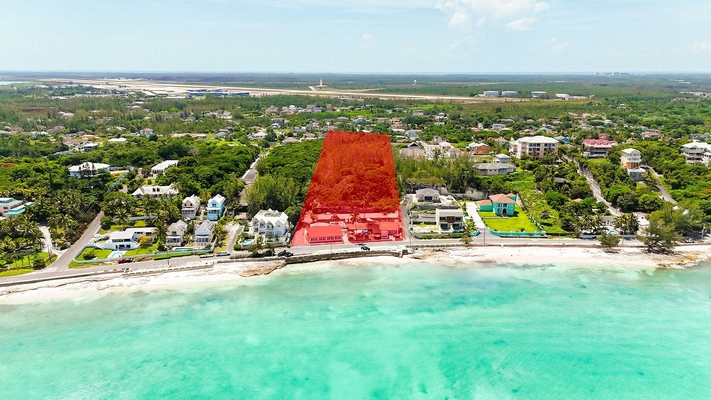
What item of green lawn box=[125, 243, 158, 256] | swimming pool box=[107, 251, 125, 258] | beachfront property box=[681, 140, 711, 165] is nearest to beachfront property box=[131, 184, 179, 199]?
green lawn box=[125, 243, 158, 256]

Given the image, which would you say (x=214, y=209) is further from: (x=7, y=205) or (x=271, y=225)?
(x=7, y=205)

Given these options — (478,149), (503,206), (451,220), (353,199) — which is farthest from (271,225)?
(478,149)

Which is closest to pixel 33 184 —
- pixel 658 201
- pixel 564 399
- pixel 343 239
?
pixel 343 239

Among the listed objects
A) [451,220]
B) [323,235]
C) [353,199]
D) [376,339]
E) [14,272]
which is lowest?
[376,339]

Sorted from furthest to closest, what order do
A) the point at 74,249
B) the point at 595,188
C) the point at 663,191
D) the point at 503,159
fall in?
the point at 503,159 < the point at 595,188 < the point at 663,191 < the point at 74,249

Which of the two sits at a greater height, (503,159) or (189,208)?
(503,159)
